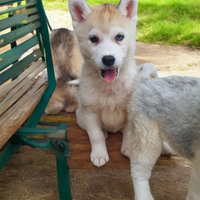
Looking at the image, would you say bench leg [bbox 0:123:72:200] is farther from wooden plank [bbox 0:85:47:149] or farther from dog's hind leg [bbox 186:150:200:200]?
dog's hind leg [bbox 186:150:200:200]

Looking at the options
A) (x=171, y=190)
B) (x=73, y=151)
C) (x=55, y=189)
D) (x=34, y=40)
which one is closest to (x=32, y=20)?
(x=34, y=40)

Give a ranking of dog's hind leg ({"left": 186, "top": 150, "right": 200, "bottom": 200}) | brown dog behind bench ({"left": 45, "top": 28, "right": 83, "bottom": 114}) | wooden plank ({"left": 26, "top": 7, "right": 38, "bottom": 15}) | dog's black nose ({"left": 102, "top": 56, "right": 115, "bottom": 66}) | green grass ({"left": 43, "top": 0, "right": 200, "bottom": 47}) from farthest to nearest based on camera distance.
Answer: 1. green grass ({"left": 43, "top": 0, "right": 200, "bottom": 47})
2. brown dog behind bench ({"left": 45, "top": 28, "right": 83, "bottom": 114})
3. wooden plank ({"left": 26, "top": 7, "right": 38, "bottom": 15})
4. dog's black nose ({"left": 102, "top": 56, "right": 115, "bottom": 66})
5. dog's hind leg ({"left": 186, "top": 150, "right": 200, "bottom": 200})

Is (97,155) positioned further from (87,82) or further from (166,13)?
(166,13)

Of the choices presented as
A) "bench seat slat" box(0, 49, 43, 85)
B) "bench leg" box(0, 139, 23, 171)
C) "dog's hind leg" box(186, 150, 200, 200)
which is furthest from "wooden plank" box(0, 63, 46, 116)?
"dog's hind leg" box(186, 150, 200, 200)

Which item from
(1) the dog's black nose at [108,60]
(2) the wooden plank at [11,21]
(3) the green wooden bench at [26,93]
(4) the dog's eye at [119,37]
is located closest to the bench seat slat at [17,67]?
(3) the green wooden bench at [26,93]

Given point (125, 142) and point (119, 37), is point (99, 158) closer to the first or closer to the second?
point (125, 142)

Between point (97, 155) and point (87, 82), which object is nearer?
point (97, 155)

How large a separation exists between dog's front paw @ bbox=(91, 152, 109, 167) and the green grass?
6.67 m

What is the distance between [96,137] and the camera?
102 inches

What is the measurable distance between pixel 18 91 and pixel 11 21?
26.2 inches

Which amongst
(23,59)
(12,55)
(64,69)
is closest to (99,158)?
(12,55)

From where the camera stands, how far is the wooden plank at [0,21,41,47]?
261cm

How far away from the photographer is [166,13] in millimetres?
10148

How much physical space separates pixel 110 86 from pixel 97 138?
45 centimetres
